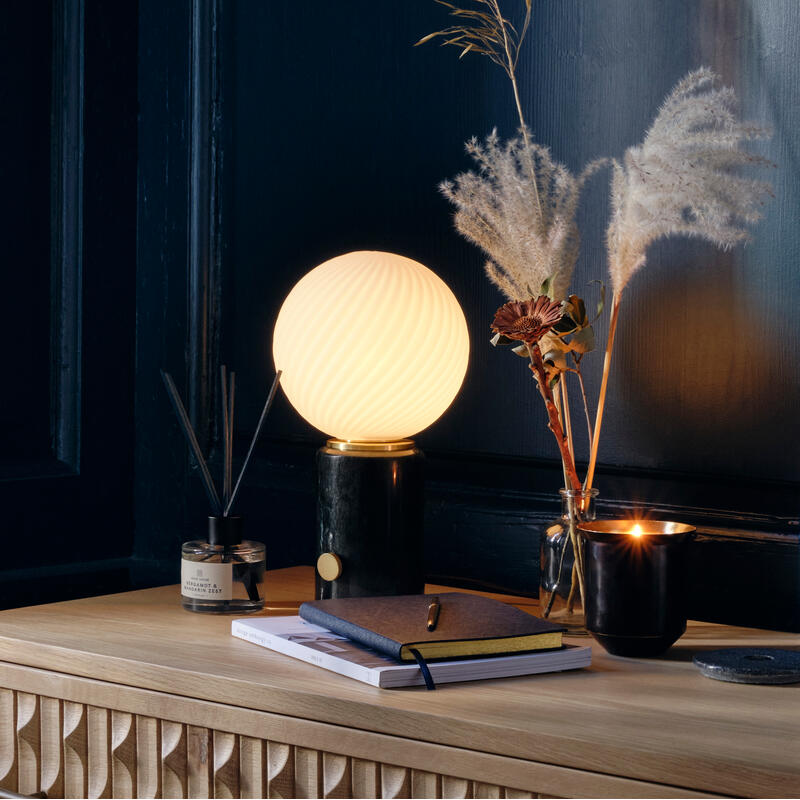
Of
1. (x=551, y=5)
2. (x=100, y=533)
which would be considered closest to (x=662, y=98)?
(x=551, y=5)

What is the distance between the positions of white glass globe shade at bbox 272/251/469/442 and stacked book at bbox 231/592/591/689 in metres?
0.24

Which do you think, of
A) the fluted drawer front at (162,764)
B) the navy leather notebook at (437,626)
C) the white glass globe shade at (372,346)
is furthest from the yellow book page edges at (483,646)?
the white glass globe shade at (372,346)

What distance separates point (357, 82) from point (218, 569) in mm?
734

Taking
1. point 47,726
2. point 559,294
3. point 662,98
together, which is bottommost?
point 47,726

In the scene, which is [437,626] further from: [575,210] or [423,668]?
[575,210]

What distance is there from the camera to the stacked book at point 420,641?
1.04m

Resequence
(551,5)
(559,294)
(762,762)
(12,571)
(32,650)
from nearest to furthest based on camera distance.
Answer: (762,762)
(32,650)
(559,294)
(551,5)
(12,571)

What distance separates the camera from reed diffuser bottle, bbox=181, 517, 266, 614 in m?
1.34

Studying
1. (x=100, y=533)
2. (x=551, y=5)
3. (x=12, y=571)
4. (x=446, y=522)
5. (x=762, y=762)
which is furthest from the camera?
(x=100, y=533)

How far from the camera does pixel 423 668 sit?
103cm

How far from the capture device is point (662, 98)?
4.67 ft

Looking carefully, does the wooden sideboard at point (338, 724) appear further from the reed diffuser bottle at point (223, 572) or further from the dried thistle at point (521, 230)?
the dried thistle at point (521, 230)

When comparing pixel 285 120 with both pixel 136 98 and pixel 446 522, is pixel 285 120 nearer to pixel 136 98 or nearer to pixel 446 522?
pixel 136 98

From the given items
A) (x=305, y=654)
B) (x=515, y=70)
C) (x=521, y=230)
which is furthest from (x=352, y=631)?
(x=515, y=70)
